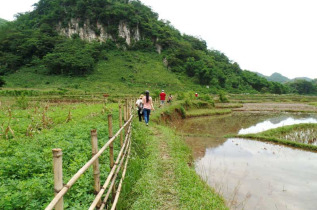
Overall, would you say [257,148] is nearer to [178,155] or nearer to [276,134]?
[276,134]

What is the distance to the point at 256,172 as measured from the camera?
7.09 meters

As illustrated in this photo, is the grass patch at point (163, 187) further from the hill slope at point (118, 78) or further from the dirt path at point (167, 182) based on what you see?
the hill slope at point (118, 78)

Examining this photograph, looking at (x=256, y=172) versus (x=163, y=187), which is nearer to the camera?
(x=163, y=187)

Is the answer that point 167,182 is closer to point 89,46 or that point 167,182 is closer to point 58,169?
point 58,169

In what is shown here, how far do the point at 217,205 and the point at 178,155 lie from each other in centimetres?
251

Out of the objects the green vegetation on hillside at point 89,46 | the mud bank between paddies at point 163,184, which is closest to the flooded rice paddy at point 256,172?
the mud bank between paddies at point 163,184

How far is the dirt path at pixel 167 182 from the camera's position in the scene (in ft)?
13.0

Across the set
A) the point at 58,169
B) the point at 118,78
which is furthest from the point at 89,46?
the point at 58,169

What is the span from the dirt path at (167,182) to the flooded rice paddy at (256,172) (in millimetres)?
1373

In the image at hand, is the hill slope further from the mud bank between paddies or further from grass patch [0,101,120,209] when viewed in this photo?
grass patch [0,101,120,209]

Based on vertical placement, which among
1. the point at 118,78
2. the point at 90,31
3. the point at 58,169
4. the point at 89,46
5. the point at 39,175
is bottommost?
the point at 39,175

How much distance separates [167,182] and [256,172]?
4.01 m

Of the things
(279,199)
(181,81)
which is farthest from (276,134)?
(181,81)

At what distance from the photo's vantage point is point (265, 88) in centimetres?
6656
